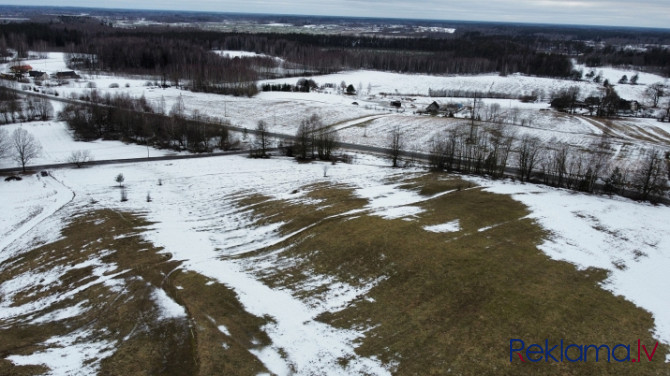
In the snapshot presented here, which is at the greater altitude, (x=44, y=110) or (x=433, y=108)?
(x=433, y=108)

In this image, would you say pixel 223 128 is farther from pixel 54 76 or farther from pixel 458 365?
pixel 54 76

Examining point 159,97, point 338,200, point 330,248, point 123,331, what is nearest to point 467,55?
point 159,97

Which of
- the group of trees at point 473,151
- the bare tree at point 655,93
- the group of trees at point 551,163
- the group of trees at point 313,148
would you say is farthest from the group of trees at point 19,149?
the bare tree at point 655,93

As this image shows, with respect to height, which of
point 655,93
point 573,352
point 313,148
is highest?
point 655,93

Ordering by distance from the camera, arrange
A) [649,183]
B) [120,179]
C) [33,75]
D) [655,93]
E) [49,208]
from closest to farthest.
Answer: [49,208]
[649,183]
[120,179]
[655,93]
[33,75]

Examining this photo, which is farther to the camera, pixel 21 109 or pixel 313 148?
pixel 21 109

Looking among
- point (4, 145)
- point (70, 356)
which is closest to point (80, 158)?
point (4, 145)

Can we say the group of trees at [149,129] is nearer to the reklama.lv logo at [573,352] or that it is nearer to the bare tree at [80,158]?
the bare tree at [80,158]

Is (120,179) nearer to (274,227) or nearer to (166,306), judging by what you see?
(274,227)

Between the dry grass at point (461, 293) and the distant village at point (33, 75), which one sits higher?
the distant village at point (33, 75)
